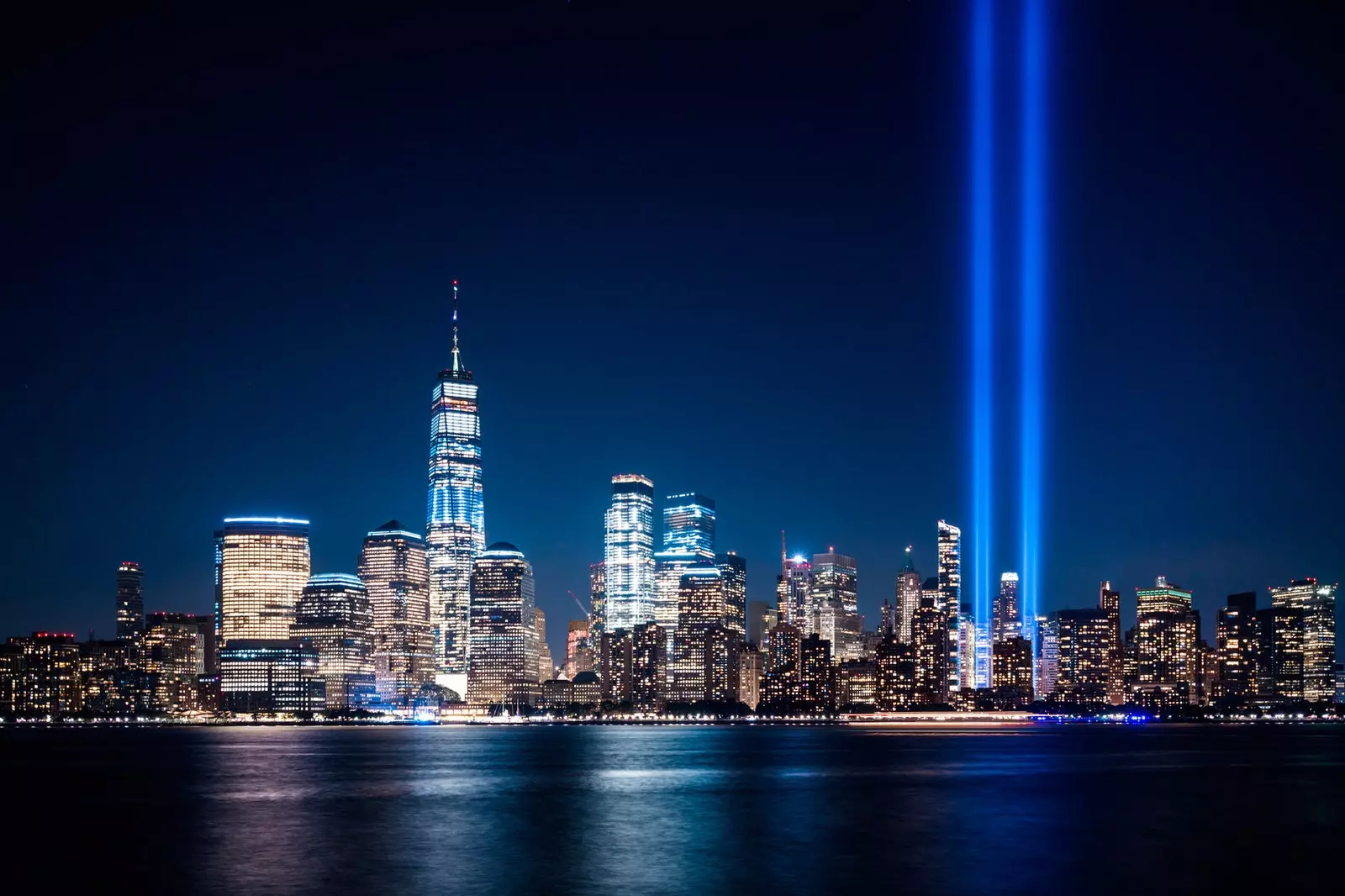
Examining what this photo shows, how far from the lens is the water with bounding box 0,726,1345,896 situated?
54.4 metres

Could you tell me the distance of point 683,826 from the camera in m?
72.4

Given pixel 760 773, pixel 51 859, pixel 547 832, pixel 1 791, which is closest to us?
pixel 51 859

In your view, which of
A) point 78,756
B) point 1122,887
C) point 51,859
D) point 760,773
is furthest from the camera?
point 78,756

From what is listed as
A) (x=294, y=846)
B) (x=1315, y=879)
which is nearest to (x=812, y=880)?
(x=1315, y=879)

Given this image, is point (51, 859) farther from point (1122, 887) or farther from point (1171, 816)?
point (1171, 816)

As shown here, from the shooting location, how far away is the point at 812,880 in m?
53.8

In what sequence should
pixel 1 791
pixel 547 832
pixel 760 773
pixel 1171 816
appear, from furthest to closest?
pixel 760 773
pixel 1 791
pixel 1171 816
pixel 547 832

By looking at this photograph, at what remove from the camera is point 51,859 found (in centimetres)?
6000

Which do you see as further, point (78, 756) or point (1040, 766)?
point (78, 756)

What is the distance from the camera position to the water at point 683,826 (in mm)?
54406

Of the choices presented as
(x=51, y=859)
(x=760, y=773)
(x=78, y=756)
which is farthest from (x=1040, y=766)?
(x=78, y=756)

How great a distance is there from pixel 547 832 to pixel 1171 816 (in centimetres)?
3406

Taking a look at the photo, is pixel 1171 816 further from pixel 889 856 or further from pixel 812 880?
pixel 812 880

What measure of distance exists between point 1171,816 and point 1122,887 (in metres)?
27.5
